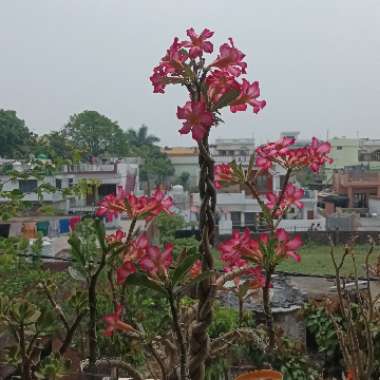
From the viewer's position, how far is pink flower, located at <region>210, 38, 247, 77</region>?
0.65m

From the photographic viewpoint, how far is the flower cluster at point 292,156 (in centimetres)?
80

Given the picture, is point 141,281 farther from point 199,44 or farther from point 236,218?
point 236,218

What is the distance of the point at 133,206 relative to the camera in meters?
0.76

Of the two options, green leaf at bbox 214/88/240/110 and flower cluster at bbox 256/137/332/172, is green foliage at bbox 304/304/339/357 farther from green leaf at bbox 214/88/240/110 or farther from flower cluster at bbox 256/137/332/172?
green leaf at bbox 214/88/240/110

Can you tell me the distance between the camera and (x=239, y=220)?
14.2m

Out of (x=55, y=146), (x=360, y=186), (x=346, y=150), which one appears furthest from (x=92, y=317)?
(x=346, y=150)

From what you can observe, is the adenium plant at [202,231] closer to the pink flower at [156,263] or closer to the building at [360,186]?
the pink flower at [156,263]

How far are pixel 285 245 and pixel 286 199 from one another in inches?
5.5

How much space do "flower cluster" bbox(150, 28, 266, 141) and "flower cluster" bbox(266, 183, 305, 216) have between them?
207 millimetres

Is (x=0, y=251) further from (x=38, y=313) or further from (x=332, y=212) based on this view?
(x=332, y=212)

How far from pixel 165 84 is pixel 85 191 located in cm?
97

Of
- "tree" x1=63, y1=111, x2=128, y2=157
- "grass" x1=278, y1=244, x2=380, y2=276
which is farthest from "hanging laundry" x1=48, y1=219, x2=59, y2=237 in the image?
"tree" x1=63, y1=111, x2=128, y2=157

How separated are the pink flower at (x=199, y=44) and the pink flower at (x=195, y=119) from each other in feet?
0.26

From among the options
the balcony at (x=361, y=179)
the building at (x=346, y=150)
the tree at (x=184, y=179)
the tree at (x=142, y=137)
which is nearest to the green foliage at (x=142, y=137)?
the tree at (x=142, y=137)
